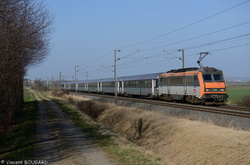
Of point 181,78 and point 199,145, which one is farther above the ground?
point 181,78

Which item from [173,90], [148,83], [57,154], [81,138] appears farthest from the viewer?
[148,83]

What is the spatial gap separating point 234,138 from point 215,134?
1.09 meters

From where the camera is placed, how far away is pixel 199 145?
10.6 meters

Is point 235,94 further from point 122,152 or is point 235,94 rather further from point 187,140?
point 122,152

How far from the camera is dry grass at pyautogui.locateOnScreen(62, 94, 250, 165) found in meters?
9.10


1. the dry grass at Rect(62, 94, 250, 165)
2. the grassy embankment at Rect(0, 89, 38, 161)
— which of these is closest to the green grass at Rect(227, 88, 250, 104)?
the dry grass at Rect(62, 94, 250, 165)

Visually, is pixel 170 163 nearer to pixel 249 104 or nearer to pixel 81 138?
pixel 81 138

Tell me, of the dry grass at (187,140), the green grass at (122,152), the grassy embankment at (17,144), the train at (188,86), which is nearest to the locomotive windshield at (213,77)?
the train at (188,86)

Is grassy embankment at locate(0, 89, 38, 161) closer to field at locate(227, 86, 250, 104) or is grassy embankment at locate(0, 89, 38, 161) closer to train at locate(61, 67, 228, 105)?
train at locate(61, 67, 228, 105)

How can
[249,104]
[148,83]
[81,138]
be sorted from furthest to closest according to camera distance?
1. [148,83]
2. [249,104]
3. [81,138]

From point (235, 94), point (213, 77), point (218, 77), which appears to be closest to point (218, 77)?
point (218, 77)

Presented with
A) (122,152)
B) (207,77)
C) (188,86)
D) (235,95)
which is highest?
(207,77)

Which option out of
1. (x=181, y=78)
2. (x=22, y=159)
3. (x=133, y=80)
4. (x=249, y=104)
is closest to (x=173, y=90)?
(x=181, y=78)

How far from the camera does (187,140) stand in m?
11.6
